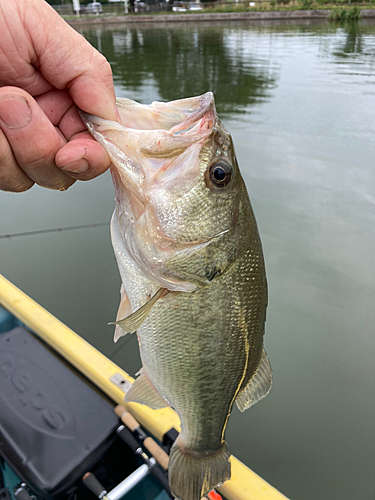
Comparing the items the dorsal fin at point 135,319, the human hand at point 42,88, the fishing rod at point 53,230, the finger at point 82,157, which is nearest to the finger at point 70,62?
the human hand at point 42,88

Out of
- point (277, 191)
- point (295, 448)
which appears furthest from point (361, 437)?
point (277, 191)

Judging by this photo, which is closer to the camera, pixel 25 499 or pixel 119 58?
pixel 25 499

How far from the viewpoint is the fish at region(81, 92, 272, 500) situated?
1098mm

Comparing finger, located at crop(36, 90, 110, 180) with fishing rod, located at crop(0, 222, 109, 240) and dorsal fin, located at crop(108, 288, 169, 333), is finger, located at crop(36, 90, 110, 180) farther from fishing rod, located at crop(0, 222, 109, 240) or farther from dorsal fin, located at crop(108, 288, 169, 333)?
fishing rod, located at crop(0, 222, 109, 240)

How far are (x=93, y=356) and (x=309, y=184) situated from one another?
4.59 metres

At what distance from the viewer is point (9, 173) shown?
113 centimetres

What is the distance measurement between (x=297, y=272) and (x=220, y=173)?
325cm

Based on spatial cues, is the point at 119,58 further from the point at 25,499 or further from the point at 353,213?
the point at 25,499

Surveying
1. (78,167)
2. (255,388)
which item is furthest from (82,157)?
(255,388)

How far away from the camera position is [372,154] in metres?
6.45

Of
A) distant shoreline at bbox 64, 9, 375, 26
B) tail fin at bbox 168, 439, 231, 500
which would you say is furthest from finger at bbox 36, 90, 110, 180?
distant shoreline at bbox 64, 9, 375, 26

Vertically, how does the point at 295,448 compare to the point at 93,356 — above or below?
below

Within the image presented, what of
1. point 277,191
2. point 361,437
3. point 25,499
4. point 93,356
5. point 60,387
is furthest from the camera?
point 277,191

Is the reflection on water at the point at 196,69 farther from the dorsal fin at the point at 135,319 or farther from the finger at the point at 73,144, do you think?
the dorsal fin at the point at 135,319
